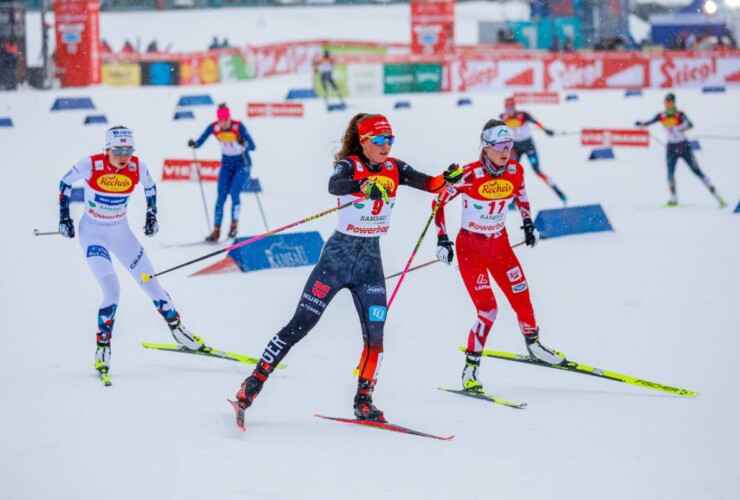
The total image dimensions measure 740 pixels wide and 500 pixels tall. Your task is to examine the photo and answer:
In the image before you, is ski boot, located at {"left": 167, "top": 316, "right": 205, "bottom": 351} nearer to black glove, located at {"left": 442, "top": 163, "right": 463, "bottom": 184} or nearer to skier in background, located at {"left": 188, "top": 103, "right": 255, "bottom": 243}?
black glove, located at {"left": 442, "top": 163, "right": 463, "bottom": 184}

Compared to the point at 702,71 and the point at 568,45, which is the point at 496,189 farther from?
the point at 568,45

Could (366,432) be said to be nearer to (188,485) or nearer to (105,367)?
(188,485)

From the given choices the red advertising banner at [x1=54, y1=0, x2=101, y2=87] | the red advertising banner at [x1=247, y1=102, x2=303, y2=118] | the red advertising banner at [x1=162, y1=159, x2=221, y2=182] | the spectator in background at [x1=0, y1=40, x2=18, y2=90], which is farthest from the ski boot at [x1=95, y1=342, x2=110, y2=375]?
the red advertising banner at [x1=54, y1=0, x2=101, y2=87]

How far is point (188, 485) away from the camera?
6.16 metres

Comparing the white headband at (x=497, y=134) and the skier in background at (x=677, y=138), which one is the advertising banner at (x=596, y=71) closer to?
the skier in background at (x=677, y=138)

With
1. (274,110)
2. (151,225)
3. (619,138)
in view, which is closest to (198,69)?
(274,110)

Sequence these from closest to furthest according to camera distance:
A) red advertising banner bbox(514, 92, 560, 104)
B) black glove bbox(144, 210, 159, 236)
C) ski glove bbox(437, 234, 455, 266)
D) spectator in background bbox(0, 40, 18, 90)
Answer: ski glove bbox(437, 234, 455, 266) → black glove bbox(144, 210, 159, 236) → red advertising banner bbox(514, 92, 560, 104) → spectator in background bbox(0, 40, 18, 90)

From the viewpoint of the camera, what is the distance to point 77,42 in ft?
124

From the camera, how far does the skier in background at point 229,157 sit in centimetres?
1473

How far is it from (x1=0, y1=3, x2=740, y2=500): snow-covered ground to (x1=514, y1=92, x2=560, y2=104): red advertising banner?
15317 millimetres

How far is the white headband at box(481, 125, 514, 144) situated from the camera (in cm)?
795

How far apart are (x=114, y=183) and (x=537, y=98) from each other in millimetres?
26601

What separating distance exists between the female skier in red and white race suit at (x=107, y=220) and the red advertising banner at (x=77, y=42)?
3049 cm

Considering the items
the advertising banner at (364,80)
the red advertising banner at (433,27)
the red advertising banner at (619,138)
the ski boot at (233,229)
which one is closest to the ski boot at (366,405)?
the ski boot at (233,229)
